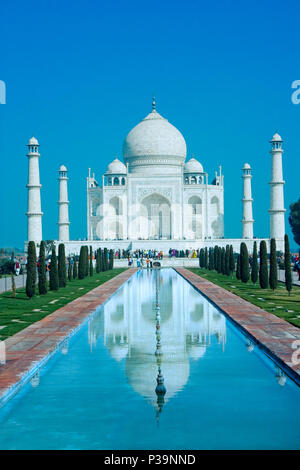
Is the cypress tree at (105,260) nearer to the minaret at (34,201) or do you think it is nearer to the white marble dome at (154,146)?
the minaret at (34,201)

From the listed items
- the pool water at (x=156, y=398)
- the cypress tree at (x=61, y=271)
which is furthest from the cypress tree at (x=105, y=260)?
the pool water at (x=156, y=398)

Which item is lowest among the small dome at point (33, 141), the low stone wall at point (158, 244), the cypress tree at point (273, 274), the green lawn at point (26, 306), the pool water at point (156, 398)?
the pool water at point (156, 398)

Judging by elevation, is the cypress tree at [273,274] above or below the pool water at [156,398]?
above

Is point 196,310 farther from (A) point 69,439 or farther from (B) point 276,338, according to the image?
(A) point 69,439

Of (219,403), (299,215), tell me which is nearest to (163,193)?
(299,215)

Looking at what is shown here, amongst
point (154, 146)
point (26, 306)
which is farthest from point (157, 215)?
point (26, 306)

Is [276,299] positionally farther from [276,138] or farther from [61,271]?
[276,138]
